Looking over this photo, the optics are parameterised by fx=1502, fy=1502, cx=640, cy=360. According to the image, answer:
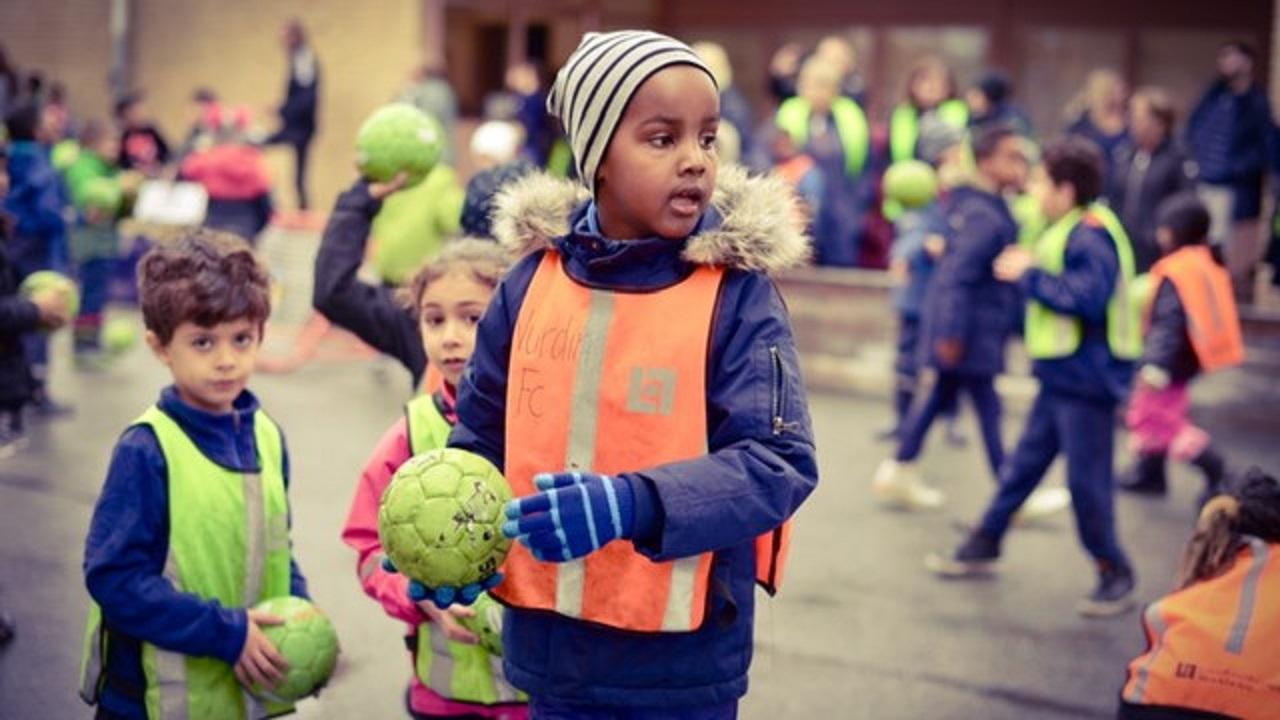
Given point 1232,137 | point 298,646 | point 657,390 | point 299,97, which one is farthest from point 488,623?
point 299,97

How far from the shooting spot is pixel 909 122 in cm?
1328

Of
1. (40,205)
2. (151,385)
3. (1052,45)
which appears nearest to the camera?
(40,205)

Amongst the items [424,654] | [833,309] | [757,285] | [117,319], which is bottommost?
[117,319]

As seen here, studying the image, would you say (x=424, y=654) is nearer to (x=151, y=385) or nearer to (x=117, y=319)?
(x=151, y=385)

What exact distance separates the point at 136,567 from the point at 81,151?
1122 centimetres

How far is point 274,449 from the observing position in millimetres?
3836

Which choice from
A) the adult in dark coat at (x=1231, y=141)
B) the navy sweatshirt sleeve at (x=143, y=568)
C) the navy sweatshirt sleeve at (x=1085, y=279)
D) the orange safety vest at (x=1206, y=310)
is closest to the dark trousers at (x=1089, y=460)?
the navy sweatshirt sleeve at (x=1085, y=279)

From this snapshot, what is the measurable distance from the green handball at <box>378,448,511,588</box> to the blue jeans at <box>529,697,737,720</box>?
30 cm

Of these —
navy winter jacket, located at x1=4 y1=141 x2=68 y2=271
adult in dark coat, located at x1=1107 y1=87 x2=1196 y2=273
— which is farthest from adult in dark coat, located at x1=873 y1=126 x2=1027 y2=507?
navy winter jacket, located at x1=4 y1=141 x2=68 y2=271

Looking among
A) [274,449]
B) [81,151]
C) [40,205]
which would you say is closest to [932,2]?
[81,151]

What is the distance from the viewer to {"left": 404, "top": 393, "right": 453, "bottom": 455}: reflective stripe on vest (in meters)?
3.78

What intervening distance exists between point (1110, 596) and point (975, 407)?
208 centimetres

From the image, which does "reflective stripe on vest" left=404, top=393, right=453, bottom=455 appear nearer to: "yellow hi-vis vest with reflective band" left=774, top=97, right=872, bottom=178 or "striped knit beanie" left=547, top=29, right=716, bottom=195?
"striped knit beanie" left=547, top=29, right=716, bottom=195

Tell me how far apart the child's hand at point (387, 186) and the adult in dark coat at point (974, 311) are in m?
4.50
